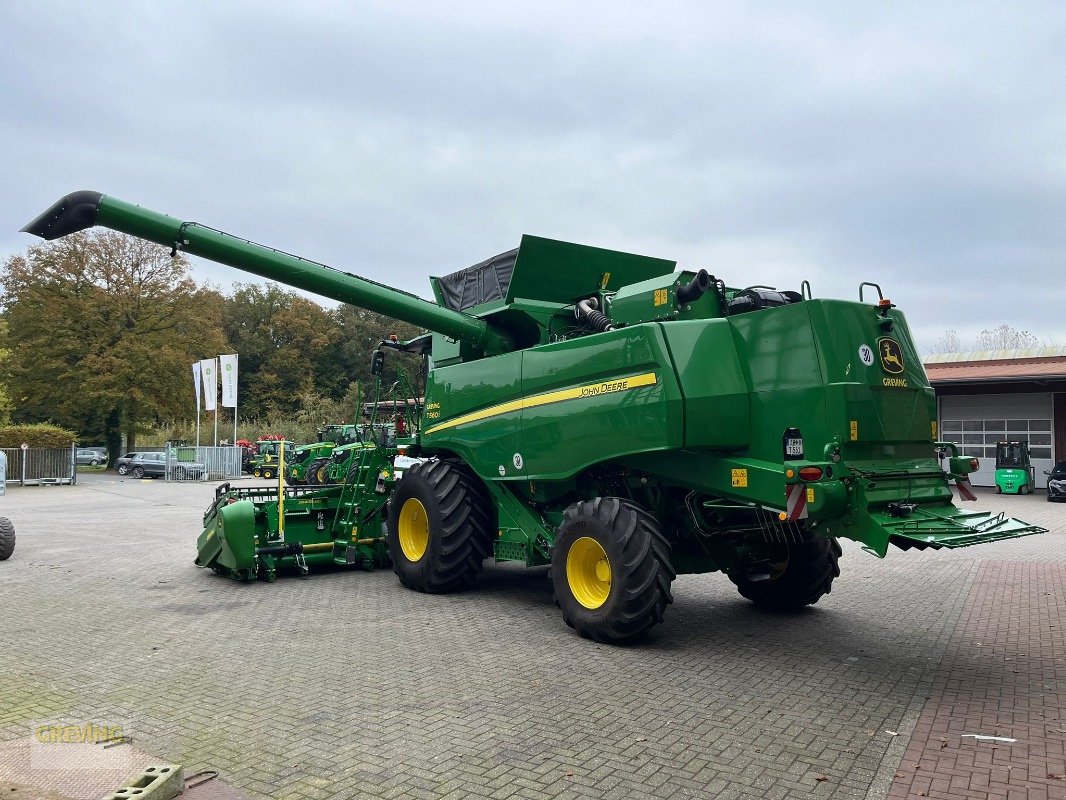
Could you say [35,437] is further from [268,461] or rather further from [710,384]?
[710,384]

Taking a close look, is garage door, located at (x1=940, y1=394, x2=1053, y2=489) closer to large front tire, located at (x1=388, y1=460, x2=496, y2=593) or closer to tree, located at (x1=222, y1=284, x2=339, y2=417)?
large front tire, located at (x1=388, y1=460, x2=496, y2=593)

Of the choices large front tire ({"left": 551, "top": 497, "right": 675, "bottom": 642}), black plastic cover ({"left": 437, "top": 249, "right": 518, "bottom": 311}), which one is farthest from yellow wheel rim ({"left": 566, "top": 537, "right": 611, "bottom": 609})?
black plastic cover ({"left": 437, "top": 249, "right": 518, "bottom": 311})

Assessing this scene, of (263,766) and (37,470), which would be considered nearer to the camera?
(263,766)

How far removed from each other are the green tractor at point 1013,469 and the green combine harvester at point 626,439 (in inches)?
732

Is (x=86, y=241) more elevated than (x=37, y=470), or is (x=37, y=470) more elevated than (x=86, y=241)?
(x=86, y=241)

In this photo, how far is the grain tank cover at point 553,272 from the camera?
8.39m

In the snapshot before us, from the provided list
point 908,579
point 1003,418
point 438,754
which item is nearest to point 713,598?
point 908,579

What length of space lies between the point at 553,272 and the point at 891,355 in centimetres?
353

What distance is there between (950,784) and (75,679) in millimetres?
5327

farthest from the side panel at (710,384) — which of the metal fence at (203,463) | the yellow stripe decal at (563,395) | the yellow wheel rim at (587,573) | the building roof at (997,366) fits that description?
the metal fence at (203,463)

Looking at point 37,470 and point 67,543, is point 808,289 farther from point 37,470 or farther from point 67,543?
point 37,470

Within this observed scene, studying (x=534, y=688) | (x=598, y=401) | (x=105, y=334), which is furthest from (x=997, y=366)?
(x=105, y=334)

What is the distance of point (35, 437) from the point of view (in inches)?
1163

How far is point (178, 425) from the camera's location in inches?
1801
